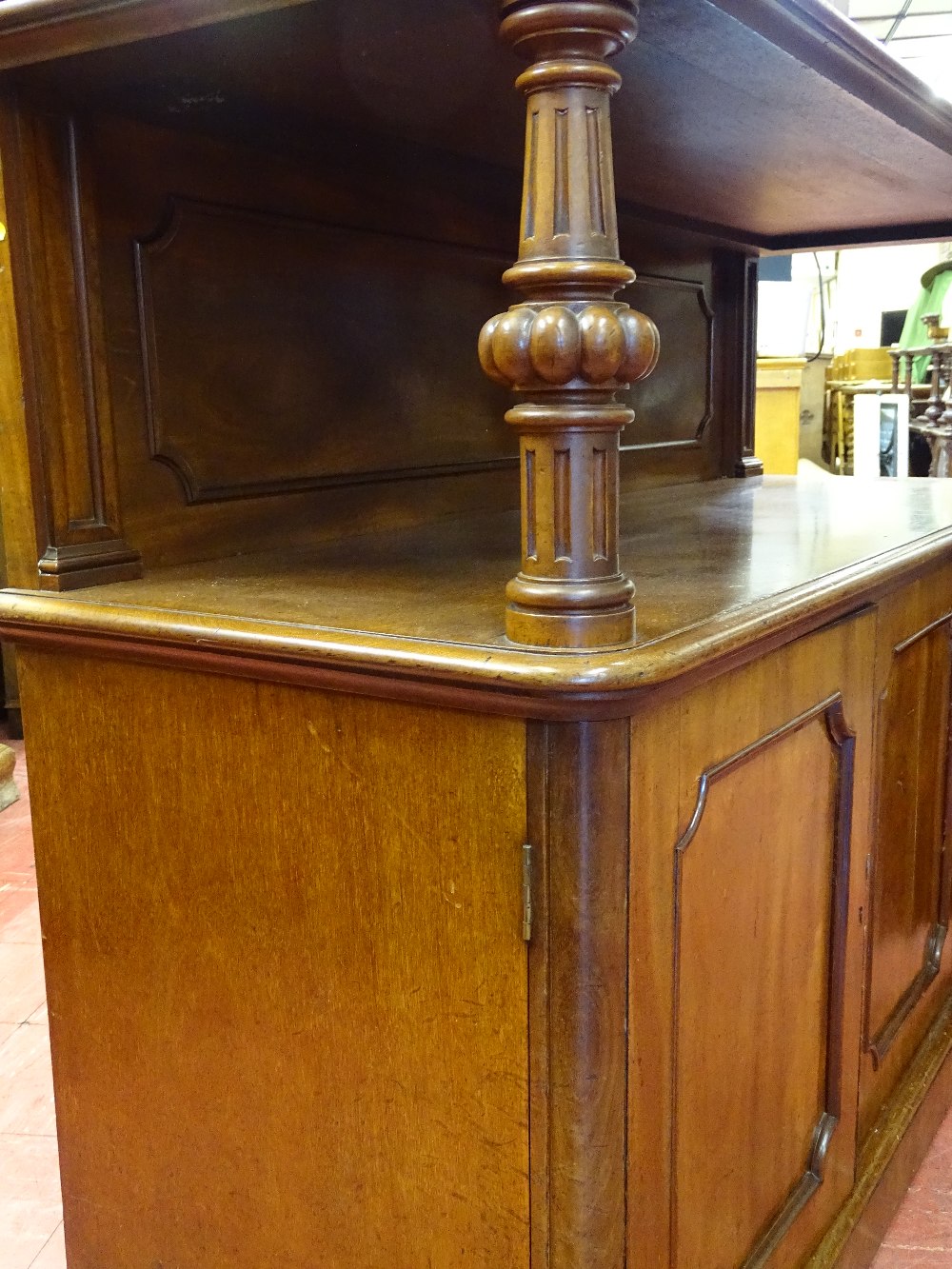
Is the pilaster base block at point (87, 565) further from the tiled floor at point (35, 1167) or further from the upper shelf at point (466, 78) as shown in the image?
the tiled floor at point (35, 1167)

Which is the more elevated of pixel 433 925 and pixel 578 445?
pixel 578 445

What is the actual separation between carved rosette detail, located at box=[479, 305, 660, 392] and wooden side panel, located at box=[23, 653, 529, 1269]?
30 cm

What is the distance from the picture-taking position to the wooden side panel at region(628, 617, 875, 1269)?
1.10m

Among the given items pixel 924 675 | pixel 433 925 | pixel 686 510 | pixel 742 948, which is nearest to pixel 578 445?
pixel 433 925

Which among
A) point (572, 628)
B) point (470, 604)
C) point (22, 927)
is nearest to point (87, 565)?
point (470, 604)

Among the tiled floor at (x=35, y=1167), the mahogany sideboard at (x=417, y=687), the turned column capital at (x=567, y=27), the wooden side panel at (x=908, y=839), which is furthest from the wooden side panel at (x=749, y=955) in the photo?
the turned column capital at (x=567, y=27)

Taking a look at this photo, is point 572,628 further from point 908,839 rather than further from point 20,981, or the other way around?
point 20,981

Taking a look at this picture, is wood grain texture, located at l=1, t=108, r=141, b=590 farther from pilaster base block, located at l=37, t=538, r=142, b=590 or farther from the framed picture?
the framed picture

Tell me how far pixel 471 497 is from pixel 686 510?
0.46 meters

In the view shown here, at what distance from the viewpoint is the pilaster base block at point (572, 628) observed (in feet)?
3.18

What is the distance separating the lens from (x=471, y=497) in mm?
2039

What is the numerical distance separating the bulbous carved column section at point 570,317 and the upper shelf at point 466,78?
0.14 metres

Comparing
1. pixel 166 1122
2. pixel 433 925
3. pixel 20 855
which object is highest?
pixel 433 925

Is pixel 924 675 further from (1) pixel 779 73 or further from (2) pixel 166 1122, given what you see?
(2) pixel 166 1122
